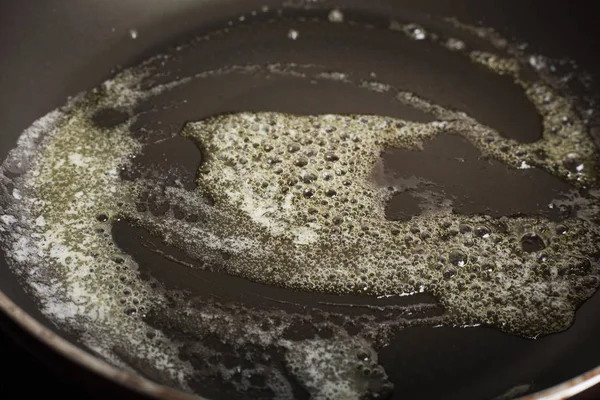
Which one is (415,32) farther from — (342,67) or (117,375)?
(117,375)

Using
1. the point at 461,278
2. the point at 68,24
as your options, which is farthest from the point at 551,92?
the point at 68,24

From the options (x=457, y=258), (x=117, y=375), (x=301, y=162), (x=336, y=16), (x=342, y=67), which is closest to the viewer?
(x=117, y=375)

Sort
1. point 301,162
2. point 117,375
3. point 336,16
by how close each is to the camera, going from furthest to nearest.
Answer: point 336,16 → point 301,162 → point 117,375

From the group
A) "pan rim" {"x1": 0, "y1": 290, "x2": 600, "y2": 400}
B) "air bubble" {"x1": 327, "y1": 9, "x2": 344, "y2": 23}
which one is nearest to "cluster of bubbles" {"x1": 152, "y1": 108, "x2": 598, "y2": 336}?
"pan rim" {"x1": 0, "y1": 290, "x2": 600, "y2": 400}

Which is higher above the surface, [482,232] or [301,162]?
[301,162]

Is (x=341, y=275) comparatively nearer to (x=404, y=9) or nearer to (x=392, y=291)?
(x=392, y=291)

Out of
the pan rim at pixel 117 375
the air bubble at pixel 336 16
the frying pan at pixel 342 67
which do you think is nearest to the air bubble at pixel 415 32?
the frying pan at pixel 342 67

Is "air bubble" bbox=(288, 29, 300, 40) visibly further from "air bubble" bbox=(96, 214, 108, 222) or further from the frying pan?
"air bubble" bbox=(96, 214, 108, 222)

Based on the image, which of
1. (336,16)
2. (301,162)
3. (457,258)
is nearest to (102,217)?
(301,162)
